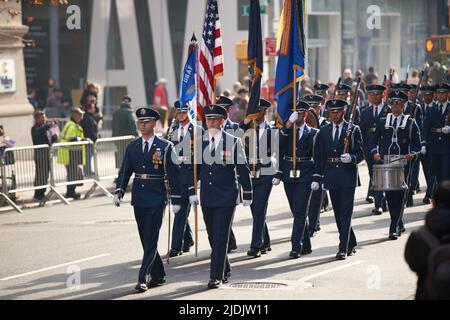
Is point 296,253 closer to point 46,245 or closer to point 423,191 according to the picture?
point 46,245

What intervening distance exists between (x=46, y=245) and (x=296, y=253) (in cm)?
363

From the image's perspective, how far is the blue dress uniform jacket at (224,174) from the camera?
12.9m

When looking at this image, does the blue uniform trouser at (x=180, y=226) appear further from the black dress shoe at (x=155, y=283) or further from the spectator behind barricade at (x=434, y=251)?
the spectator behind barricade at (x=434, y=251)

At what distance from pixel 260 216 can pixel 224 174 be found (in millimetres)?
2012

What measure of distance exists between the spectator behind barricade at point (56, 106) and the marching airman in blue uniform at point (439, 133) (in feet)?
57.0

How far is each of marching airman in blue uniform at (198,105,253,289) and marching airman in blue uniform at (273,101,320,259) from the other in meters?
1.62

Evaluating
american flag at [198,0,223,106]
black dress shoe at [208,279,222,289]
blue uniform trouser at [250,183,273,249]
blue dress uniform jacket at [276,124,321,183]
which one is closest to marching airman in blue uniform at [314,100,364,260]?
→ blue dress uniform jacket at [276,124,321,183]

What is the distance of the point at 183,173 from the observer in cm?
1483

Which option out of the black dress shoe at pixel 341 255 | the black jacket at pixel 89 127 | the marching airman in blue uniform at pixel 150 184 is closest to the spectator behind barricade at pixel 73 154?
the black jacket at pixel 89 127

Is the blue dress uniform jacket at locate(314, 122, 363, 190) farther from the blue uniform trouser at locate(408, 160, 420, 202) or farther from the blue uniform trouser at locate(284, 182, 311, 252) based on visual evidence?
the blue uniform trouser at locate(408, 160, 420, 202)

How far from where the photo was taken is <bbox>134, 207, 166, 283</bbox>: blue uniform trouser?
496 inches

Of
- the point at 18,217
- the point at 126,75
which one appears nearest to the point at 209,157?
the point at 18,217

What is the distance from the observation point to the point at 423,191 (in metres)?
21.7

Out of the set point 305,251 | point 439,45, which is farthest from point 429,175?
point 439,45
